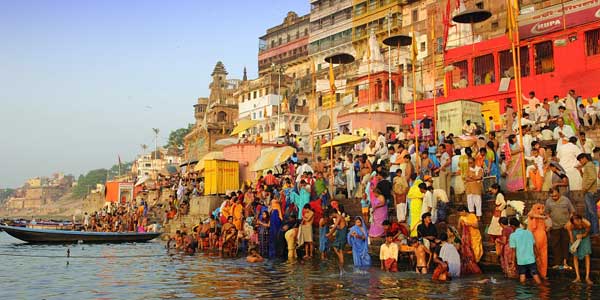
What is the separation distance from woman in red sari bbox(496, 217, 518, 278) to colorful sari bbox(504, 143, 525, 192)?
2.70 m

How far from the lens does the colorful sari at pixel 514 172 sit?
38.9 feet

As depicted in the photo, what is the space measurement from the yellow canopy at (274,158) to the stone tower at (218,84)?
40.2 meters

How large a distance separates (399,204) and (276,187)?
6533mm

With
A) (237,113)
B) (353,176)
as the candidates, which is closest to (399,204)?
(353,176)

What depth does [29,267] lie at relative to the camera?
44.9 ft

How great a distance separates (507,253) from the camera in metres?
9.29

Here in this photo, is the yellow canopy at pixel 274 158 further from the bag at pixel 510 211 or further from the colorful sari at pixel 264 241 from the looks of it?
the bag at pixel 510 211

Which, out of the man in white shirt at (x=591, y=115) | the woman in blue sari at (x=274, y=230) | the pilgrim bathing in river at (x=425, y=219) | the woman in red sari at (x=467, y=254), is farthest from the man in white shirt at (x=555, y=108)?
the woman in blue sari at (x=274, y=230)

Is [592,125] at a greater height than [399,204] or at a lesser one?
greater

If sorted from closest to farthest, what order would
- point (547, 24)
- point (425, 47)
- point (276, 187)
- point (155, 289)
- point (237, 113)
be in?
1. point (155, 289)
2. point (276, 187)
3. point (547, 24)
4. point (425, 47)
5. point (237, 113)

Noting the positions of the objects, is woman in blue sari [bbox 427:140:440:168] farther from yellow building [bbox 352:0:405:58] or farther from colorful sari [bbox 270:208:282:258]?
yellow building [bbox 352:0:405:58]

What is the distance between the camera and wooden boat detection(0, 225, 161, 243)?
22.7 meters

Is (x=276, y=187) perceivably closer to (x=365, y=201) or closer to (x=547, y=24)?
(x=365, y=201)

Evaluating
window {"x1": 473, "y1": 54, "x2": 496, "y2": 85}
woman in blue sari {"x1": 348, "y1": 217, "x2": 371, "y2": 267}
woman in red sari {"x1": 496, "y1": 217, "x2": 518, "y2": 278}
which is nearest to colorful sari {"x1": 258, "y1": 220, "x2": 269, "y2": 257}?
woman in blue sari {"x1": 348, "y1": 217, "x2": 371, "y2": 267}
